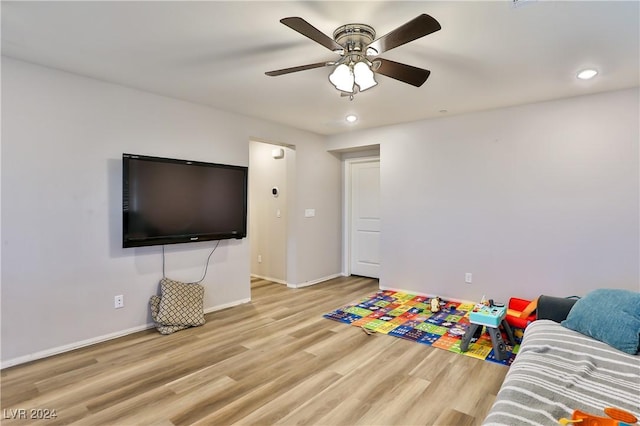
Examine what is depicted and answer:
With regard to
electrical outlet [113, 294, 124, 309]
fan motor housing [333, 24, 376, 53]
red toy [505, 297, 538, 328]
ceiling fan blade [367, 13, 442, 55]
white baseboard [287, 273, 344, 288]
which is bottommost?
white baseboard [287, 273, 344, 288]

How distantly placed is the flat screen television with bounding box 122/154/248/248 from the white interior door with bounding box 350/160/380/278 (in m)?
2.34

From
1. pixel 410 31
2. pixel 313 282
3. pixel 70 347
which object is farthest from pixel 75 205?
pixel 313 282

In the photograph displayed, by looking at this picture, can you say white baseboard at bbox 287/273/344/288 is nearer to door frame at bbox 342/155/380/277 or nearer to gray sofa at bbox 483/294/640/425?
door frame at bbox 342/155/380/277

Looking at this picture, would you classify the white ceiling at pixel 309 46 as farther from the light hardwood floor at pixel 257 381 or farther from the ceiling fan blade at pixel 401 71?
the light hardwood floor at pixel 257 381

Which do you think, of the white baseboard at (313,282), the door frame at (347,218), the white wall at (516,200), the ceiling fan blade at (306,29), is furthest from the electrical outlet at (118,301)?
the door frame at (347,218)

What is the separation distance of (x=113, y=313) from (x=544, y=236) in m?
4.62

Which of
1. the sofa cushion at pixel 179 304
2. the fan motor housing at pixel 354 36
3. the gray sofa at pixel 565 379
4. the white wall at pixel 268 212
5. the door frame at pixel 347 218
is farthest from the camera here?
the door frame at pixel 347 218

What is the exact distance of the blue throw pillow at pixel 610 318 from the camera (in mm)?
1843

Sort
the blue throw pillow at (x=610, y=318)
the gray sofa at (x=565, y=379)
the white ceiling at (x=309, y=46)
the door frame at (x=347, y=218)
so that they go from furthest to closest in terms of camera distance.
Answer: the door frame at (x=347, y=218) < the white ceiling at (x=309, y=46) < the blue throw pillow at (x=610, y=318) < the gray sofa at (x=565, y=379)

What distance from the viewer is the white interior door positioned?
5.64m

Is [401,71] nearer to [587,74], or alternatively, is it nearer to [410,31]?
[410,31]

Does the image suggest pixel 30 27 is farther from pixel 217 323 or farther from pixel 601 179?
pixel 601 179

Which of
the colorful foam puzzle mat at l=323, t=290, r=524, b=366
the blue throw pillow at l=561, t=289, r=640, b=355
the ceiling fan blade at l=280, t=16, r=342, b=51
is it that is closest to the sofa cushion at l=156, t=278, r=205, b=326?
the colorful foam puzzle mat at l=323, t=290, r=524, b=366

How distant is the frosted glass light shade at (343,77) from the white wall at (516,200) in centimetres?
263
